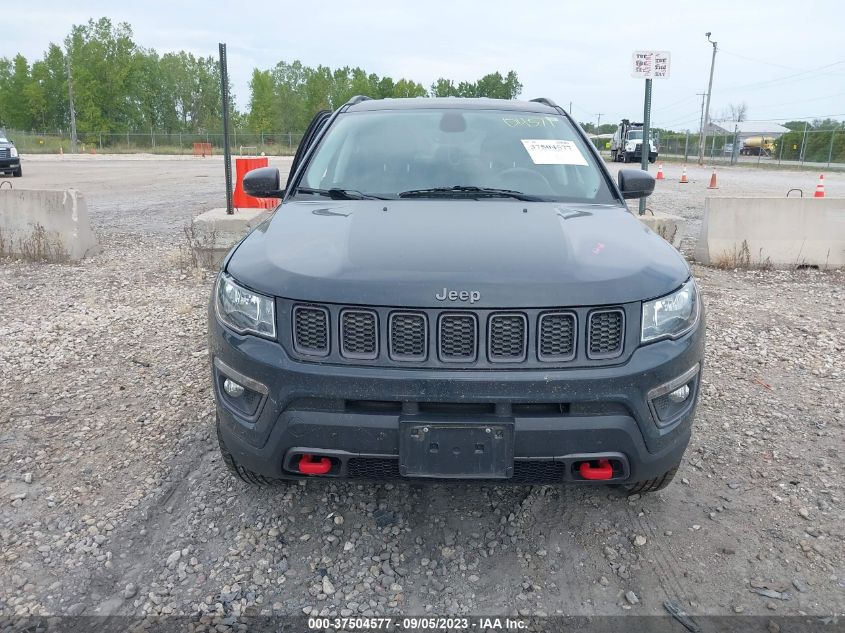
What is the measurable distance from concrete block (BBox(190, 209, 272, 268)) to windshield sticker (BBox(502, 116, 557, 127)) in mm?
4013

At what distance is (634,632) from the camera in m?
2.30

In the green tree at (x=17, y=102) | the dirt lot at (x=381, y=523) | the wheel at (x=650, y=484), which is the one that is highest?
the green tree at (x=17, y=102)

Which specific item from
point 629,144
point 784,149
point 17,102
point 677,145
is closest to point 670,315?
point 629,144

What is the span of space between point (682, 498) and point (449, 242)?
5.48 feet

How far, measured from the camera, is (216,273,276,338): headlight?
240 centimetres

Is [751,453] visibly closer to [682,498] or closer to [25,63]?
[682,498]

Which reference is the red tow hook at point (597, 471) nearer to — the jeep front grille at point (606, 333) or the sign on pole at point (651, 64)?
the jeep front grille at point (606, 333)

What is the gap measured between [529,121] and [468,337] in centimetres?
203

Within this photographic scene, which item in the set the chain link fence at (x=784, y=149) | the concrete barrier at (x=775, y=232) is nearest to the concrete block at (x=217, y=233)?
the concrete barrier at (x=775, y=232)

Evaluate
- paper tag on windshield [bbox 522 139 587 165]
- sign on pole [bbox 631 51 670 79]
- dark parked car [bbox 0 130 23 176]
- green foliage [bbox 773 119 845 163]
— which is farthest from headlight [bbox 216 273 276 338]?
green foliage [bbox 773 119 845 163]

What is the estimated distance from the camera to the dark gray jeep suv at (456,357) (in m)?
2.27

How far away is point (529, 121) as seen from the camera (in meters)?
3.89

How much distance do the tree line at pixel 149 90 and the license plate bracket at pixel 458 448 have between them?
259 feet

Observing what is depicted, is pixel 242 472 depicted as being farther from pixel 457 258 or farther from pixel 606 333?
pixel 606 333
